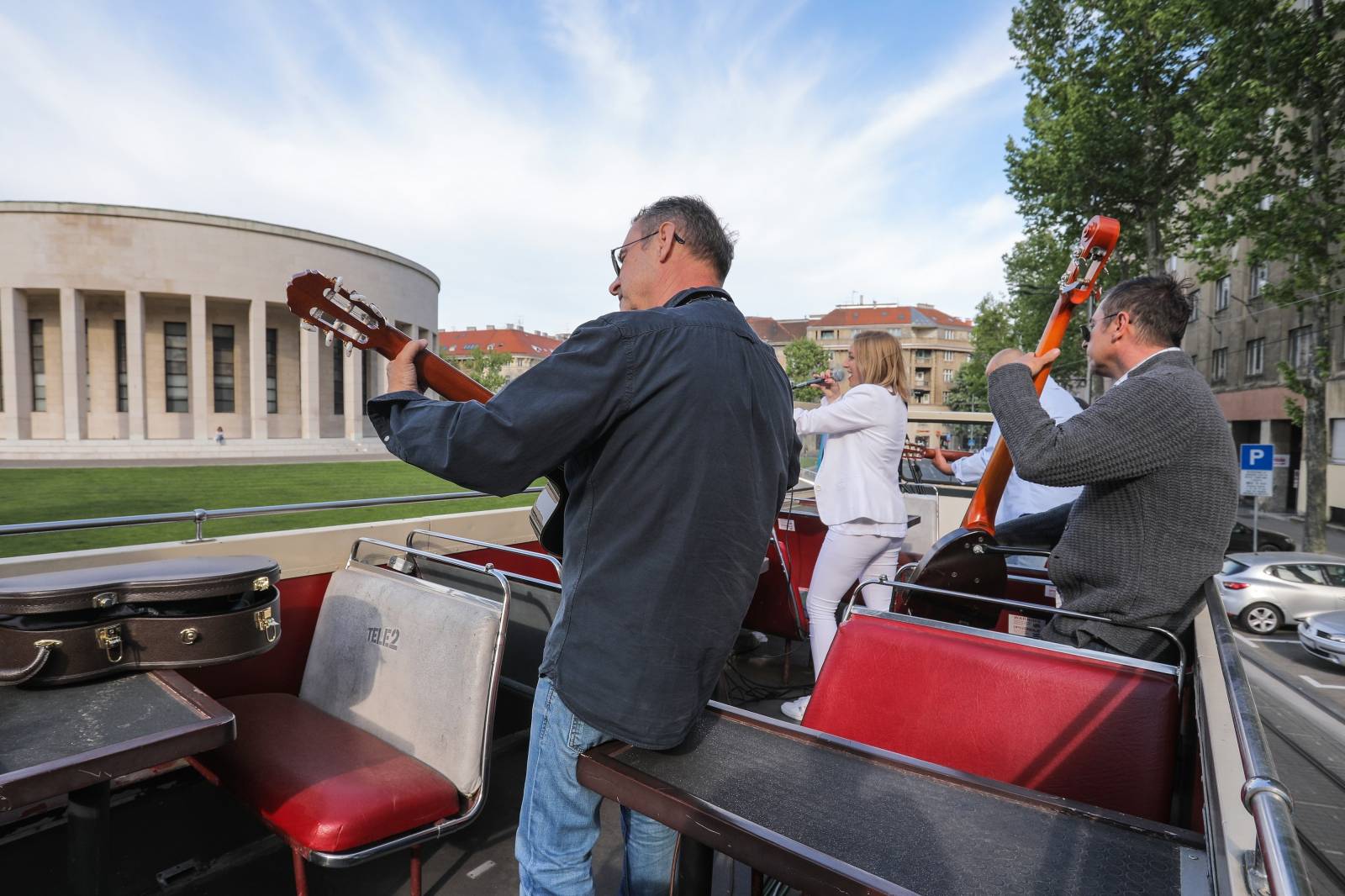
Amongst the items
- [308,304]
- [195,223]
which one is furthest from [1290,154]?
[195,223]

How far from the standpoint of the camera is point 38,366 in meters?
40.1

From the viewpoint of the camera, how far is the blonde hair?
14.3 feet

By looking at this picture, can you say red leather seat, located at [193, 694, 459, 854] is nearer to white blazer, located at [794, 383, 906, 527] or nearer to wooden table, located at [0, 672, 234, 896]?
wooden table, located at [0, 672, 234, 896]

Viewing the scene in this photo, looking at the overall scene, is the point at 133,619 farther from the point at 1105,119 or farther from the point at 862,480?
the point at 1105,119

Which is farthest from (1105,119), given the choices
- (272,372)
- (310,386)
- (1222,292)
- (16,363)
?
(16,363)

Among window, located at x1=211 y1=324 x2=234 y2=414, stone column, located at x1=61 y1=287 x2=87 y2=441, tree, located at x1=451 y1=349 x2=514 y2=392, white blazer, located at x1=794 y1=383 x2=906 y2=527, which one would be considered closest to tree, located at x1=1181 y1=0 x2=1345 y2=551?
white blazer, located at x1=794 y1=383 x2=906 y2=527

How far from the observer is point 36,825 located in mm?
3186

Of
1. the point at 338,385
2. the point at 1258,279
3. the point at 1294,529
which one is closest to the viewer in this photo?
the point at 1294,529

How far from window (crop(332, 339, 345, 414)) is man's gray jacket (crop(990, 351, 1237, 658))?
48.2m

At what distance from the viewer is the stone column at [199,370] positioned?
39.1 metres

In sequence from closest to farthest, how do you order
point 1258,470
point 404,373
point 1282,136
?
point 404,373 < point 1282,136 < point 1258,470

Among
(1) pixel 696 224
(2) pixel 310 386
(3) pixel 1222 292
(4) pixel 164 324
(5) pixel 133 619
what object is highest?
(3) pixel 1222 292

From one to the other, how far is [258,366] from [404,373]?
148 feet

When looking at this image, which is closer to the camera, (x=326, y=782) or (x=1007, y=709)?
(x=1007, y=709)
